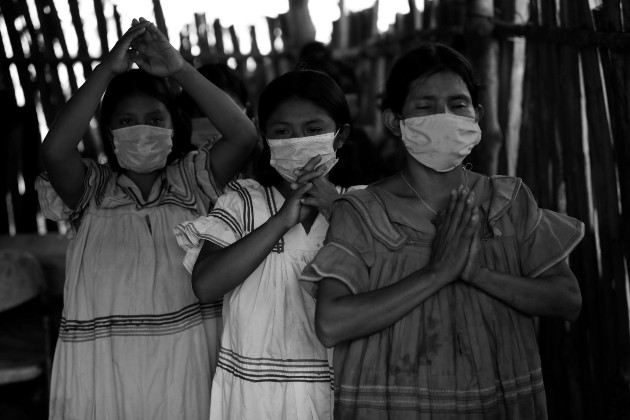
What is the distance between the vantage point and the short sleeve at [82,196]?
3115 millimetres

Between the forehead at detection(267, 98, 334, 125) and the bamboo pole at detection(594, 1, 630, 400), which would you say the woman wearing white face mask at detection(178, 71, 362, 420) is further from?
the bamboo pole at detection(594, 1, 630, 400)

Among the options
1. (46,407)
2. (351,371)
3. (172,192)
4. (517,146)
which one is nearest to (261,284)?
(351,371)

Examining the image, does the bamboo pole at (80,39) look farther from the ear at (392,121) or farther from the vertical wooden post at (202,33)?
the ear at (392,121)

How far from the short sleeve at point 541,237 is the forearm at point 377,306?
0.95ft

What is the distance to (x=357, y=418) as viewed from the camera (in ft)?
7.20

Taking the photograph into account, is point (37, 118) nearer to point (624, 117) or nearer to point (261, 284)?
point (261, 284)

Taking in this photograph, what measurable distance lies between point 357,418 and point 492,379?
383mm

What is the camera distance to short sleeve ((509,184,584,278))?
229cm

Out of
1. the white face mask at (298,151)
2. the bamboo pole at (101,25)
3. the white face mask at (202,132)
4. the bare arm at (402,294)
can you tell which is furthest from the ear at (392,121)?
the bamboo pole at (101,25)

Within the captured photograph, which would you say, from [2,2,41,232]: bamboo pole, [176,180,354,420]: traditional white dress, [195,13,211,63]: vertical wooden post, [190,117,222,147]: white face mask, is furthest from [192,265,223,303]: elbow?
[195,13,211,63]: vertical wooden post

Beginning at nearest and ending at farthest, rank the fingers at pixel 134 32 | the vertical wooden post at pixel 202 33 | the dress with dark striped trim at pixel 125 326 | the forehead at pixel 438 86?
the forehead at pixel 438 86, the fingers at pixel 134 32, the dress with dark striped trim at pixel 125 326, the vertical wooden post at pixel 202 33

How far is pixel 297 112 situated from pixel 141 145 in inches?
28.0

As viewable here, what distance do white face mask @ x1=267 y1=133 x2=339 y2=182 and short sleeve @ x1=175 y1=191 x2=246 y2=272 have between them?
20 cm

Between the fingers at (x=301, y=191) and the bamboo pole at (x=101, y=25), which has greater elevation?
the bamboo pole at (x=101, y=25)
